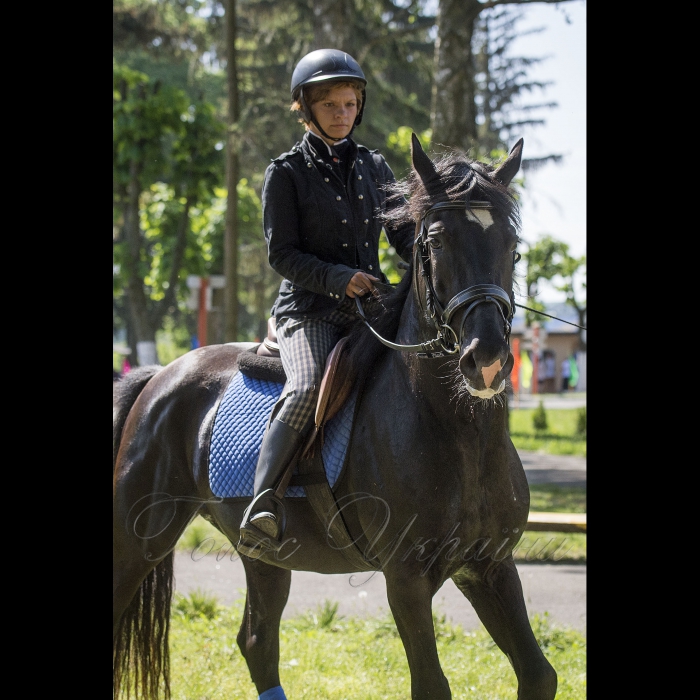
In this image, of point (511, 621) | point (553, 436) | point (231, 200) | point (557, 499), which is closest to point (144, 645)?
point (511, 621)

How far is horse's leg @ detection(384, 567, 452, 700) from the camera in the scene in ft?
11.7

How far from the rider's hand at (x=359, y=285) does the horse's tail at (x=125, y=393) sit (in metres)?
2.11

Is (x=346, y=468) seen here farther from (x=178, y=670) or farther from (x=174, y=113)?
(x=174, y=113)

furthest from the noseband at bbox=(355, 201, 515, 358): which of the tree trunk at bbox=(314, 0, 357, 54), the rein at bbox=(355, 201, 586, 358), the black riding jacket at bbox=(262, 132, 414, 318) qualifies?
the tree trunk at bbox=(314, 0, 357, 54)

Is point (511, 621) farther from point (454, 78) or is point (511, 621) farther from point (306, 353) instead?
point (454, 78)

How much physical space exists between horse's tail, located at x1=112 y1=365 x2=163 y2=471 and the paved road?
84.8 inches

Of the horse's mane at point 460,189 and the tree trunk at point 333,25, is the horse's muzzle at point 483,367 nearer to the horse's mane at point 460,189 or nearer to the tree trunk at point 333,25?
the horse's mane at point 460,189

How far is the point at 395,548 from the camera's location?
3773mm

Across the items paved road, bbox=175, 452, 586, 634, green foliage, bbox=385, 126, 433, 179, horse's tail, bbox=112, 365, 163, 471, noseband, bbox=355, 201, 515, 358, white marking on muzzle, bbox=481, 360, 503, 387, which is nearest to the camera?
white marking on muzzle, bbox=481, 360, 503, 387

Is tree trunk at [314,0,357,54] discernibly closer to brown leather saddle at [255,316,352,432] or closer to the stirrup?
brown leather saddle at [255,316,352,432]

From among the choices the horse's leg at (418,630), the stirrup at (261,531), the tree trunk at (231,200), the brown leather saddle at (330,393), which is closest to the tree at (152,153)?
the tree trunk at (231,200)
